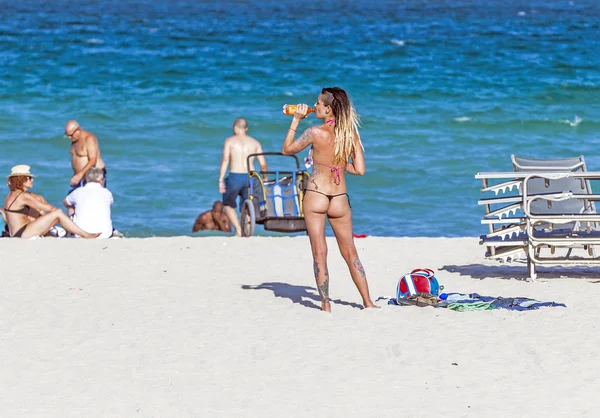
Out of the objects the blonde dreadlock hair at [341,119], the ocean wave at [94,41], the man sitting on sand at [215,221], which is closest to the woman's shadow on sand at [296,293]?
the blonde dreadlock hair at [341,119]

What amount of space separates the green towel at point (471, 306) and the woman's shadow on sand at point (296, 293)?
2.06ft

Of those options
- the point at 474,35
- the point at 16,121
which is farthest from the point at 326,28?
the point at 16,121

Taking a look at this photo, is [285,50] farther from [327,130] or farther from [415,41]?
[327,130]

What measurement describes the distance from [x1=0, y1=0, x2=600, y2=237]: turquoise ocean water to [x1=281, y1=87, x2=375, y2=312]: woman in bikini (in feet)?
23.4

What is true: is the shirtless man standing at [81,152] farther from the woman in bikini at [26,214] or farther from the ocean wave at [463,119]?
the ocean wave at [463,119]

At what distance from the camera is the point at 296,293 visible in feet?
26.5

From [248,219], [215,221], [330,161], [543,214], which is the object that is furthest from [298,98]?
[330,161]

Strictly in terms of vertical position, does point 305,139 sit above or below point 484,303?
above

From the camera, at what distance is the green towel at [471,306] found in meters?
7.28

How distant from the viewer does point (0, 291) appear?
8.09m

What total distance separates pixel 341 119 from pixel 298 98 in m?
20.6

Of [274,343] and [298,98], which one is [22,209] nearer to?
[274,343]

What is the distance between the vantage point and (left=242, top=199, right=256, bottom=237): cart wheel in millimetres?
11328

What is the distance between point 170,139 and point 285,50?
15.8 m
